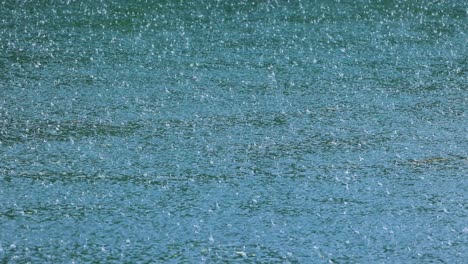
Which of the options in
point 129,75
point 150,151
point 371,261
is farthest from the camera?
point 129,75

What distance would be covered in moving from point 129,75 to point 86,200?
218cm

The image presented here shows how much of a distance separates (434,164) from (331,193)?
0.71m

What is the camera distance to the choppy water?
327cm

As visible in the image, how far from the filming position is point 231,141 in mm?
4414

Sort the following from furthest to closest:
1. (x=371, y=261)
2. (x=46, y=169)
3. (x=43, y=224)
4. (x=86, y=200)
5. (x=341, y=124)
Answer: (x=341, y=124) → (x=46, y=169) → (x=86, y=200) → (x=43, y=224) → (x=371, y=261)

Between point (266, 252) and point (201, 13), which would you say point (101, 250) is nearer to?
point (266, 252)

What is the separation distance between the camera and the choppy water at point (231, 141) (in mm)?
3271

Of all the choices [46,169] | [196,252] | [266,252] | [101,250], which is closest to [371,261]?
[266,252]

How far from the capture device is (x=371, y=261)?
3080 millimetres

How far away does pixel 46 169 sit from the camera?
13.0 feet

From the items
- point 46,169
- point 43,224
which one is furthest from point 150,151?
point 43,224

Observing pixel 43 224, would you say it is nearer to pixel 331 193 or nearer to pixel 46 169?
pixel 46 169

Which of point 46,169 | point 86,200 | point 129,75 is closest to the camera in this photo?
point 86,200

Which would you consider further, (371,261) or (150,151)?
(150,151)
